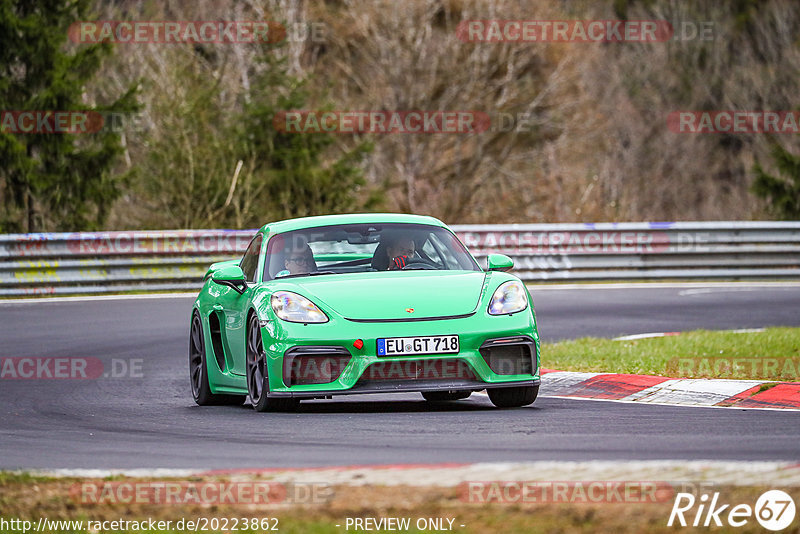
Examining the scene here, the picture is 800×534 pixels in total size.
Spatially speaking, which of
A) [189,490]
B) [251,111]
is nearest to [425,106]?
[251,111]

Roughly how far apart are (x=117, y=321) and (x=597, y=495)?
42.5ft

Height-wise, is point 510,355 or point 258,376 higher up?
point 510,355

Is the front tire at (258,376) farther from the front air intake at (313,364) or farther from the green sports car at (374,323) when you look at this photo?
the front air intake at (313,364)

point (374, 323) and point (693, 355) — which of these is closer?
point (374, 323)

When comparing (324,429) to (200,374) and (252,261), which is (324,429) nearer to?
(252,261)

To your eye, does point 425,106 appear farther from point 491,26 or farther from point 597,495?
point 597,495

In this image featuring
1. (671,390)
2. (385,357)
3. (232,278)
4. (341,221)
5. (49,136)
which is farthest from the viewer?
(49,136)

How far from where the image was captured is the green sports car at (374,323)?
29.2 feet

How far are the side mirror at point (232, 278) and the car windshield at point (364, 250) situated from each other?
190mm

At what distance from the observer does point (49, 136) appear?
2598cm

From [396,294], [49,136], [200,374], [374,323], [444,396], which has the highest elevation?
[49,136]

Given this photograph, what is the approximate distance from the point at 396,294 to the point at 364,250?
51.3 inches

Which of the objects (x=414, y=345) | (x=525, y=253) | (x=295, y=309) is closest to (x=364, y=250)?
(x=295, y=309)

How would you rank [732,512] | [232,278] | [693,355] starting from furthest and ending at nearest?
[693,355], [232,278], [732,512]
